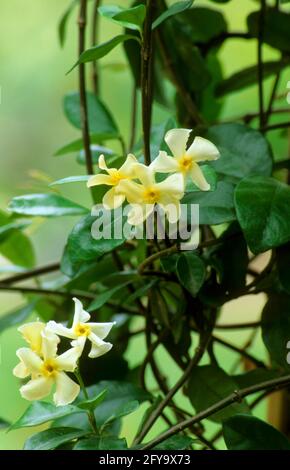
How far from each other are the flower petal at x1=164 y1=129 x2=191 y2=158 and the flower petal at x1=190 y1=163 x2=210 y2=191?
0.01 meters

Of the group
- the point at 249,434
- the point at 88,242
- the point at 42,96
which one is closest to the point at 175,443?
the point at 249,434

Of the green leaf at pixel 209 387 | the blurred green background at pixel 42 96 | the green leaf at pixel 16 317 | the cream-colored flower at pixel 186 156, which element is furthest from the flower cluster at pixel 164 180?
the blurred green background at pixel 42 96

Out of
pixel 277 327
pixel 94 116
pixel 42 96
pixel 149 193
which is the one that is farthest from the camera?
pixel 42 96

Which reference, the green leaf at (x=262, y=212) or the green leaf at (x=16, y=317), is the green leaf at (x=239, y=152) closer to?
the green leaf at (x=262, y=212)

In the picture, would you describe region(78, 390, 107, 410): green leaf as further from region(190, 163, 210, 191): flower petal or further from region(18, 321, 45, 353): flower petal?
region(190, 163, 210, 191): flower petal

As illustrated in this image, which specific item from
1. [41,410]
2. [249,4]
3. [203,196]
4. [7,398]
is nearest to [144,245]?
[203,196]

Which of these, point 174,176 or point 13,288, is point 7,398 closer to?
point 13,288

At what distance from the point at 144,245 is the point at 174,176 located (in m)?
0.16

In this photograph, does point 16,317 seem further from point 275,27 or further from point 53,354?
point 275,27

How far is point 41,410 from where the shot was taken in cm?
53

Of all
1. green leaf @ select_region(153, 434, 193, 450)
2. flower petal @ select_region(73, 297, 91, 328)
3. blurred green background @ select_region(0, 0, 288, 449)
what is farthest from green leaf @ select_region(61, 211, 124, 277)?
blurred green background @ select_region(0, 0, 288, 449)

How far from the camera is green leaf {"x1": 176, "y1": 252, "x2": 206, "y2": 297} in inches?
22.4

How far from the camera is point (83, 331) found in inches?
20.1

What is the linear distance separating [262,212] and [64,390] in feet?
→ 0.62
